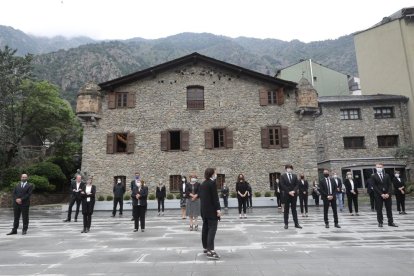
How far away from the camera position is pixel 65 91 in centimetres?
7688

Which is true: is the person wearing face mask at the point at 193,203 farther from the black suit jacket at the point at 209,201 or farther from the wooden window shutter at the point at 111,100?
the wooden window shutter at the point at 111,100

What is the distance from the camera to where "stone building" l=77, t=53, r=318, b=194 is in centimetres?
2366

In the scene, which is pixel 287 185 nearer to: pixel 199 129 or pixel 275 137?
pixel 275 137

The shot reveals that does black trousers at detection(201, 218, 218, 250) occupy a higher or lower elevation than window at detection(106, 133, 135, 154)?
lower

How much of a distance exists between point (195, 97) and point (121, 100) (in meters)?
5.66

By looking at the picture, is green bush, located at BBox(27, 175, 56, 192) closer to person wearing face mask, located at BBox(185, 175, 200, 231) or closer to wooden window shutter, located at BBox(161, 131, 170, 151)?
wooden window shutter, located at BBox(161, 131, 170, 151)

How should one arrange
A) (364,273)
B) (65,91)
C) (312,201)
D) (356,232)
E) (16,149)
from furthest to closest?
(65,91), (16,149), (312,201), (356,232), (364,273)

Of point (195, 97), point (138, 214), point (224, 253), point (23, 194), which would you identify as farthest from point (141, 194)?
point (195, 97)

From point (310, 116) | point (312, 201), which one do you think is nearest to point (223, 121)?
point (310, 116)

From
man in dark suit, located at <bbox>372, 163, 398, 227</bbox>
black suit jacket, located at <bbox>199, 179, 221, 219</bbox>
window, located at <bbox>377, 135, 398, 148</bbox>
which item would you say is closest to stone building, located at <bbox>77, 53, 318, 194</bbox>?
window, located at <bbox>377, 135, 398, 148</bbox>

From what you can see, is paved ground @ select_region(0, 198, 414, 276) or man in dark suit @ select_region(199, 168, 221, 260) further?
man in dark suit @ select_region(199, 168, 221, 260)

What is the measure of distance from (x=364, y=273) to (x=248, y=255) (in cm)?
207

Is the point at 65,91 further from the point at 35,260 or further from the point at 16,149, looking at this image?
the point at 35,260

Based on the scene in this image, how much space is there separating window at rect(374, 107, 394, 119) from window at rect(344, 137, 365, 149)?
2762 mm
